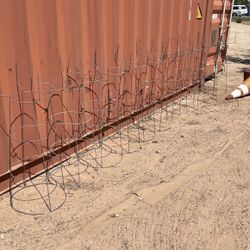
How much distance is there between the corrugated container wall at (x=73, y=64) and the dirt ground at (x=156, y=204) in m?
0.64

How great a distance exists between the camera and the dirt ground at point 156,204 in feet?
9.71

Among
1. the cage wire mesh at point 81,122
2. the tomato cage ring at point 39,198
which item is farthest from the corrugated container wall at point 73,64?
the tomato cage ring at point 39,198

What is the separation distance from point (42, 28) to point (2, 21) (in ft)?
1.57

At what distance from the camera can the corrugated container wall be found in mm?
3314

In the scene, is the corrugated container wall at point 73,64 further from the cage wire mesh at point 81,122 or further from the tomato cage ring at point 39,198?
the tomato cage ring at point 39,198

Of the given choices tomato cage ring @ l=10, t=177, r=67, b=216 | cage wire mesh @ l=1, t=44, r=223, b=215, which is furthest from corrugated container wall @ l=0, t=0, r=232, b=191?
tomato cage ring @ l=10, t=177, r=67, b=216

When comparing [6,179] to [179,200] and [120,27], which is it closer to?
[179,200]

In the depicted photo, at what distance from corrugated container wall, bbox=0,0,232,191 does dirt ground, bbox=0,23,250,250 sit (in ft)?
2.09

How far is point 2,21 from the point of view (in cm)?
305

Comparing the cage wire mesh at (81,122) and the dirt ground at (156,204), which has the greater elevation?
the cage wire mesh at (81,122)

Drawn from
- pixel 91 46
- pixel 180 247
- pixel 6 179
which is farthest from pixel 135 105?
pixel 180 247

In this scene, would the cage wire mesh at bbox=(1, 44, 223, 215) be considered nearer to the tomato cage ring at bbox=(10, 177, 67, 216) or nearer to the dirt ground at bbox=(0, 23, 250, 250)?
the tomato cage ring at bbox=(10, 177, 67, 216)

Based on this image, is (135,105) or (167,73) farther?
(167,73)

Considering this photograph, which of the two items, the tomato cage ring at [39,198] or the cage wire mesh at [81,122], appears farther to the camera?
the cage wire mesh at [81,122]
